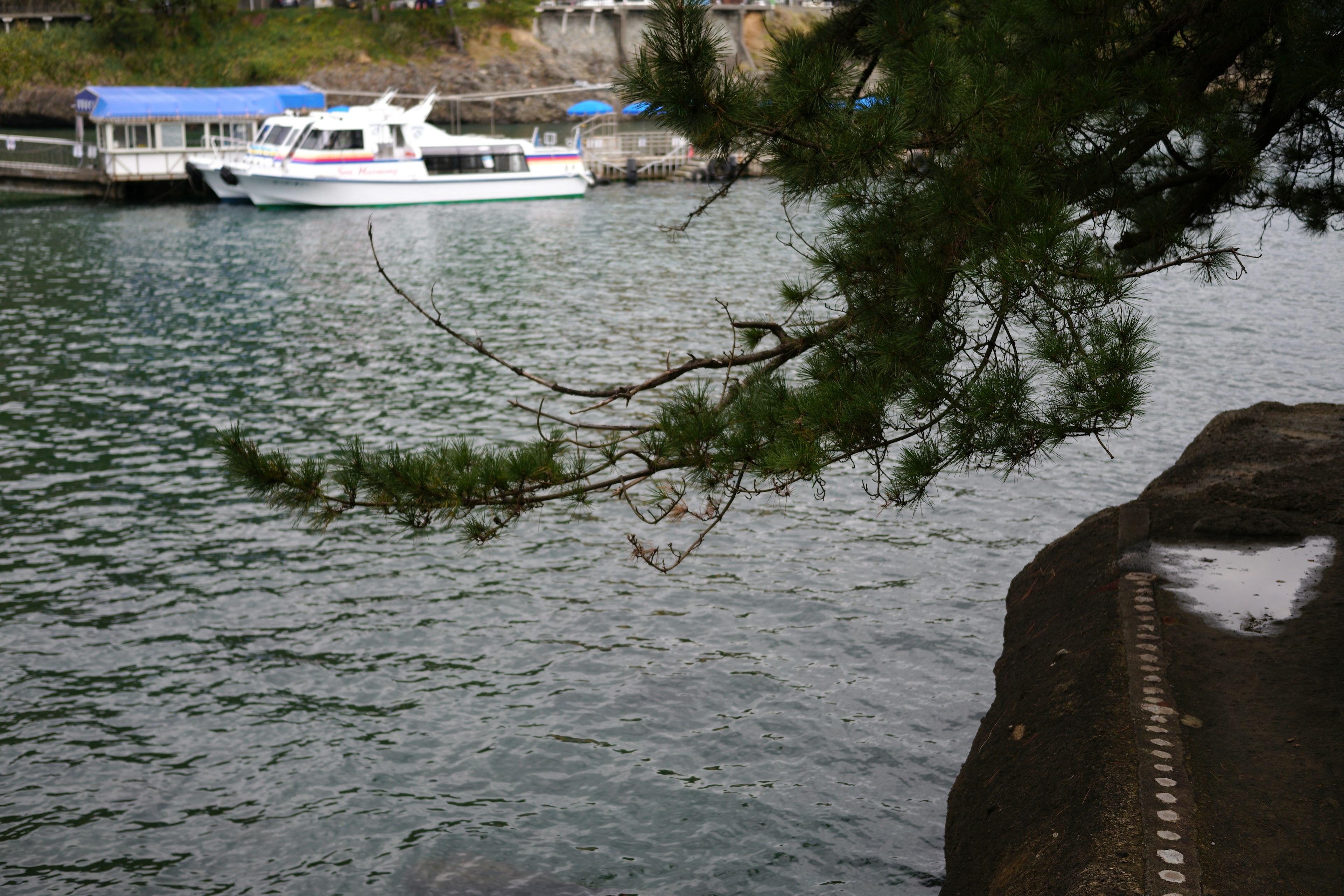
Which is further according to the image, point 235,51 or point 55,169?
point 235,51

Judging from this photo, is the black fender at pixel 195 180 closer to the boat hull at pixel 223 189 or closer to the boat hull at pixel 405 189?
the boat hull at pixel 223 189

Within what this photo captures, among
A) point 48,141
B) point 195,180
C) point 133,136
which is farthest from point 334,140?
point 48,141

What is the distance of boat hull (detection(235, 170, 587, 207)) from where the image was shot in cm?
3844

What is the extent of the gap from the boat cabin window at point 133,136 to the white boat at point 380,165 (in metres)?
1.80

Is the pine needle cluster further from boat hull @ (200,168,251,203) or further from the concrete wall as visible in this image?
the concrete wall

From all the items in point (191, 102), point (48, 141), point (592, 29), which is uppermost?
point (592, 29)

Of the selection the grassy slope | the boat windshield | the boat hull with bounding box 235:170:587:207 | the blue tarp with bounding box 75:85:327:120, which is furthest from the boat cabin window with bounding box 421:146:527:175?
the grassy slope

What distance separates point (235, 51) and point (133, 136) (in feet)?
99.1

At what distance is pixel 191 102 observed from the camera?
41719 mm

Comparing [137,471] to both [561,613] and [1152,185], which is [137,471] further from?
[1152,185]

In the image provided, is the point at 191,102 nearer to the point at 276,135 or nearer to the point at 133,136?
the point at 133,136

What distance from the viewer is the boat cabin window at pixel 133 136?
4003 cm

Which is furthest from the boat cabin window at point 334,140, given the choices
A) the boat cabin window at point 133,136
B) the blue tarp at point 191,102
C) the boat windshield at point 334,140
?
the boat cabin window at point 133,136

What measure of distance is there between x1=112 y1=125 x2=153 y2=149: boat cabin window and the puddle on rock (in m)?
40.7
